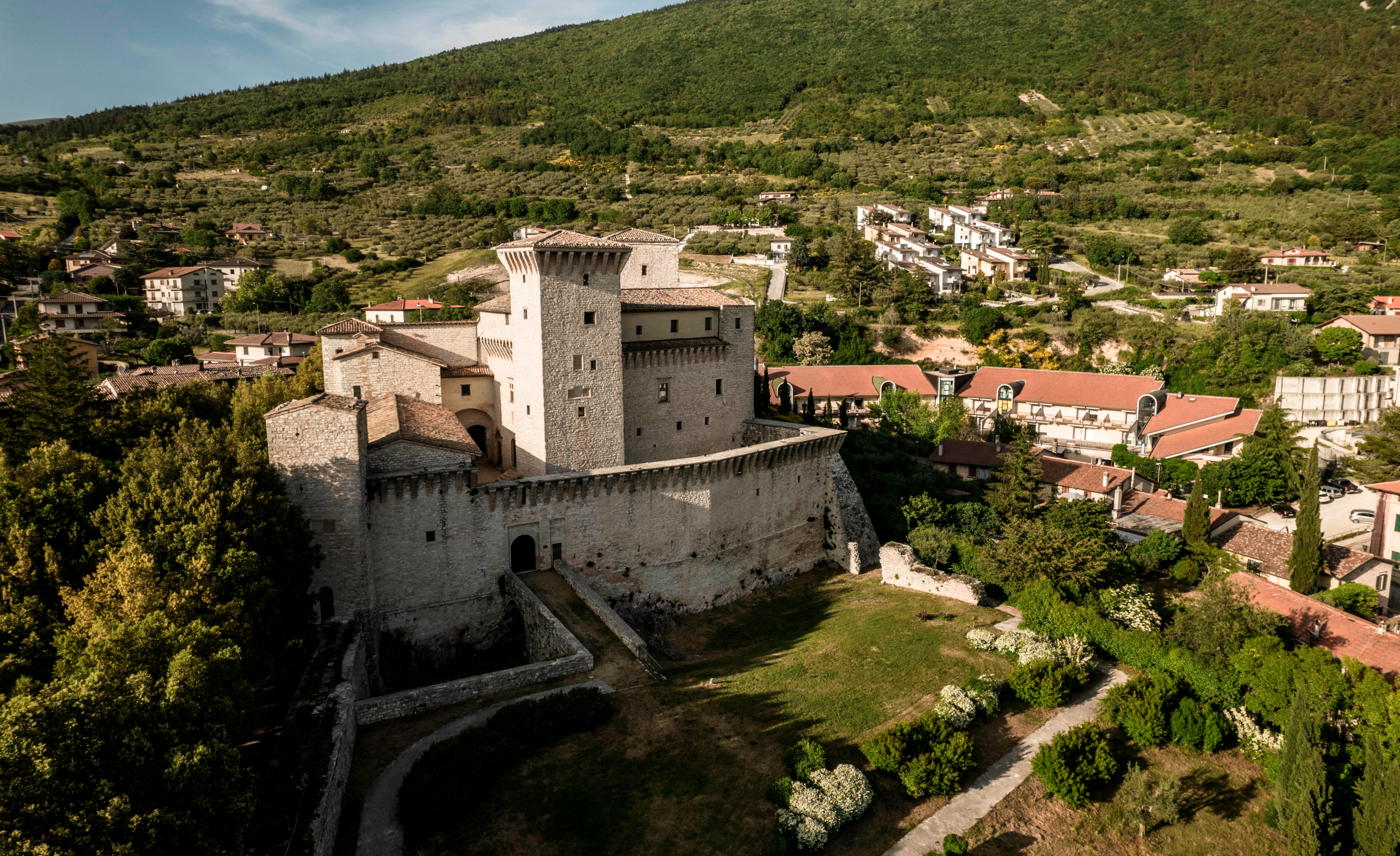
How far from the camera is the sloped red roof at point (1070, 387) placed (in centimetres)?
5712

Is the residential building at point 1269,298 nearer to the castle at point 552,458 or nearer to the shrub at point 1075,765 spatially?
the castle at point 552,458

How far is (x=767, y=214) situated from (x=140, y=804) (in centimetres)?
8915

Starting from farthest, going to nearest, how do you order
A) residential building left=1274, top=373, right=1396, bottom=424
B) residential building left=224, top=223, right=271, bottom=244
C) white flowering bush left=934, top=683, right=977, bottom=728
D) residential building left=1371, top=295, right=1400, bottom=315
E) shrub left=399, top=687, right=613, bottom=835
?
residential building left=224, top=223, right=271, bottom=244 < residential building left=1371, top=295, right=1400, bottom=315 < residential building left=1274, top=373, right=1396, bottom=424 < white flowering bush left=934, top=683, right=977, bottom=728 < shrub left=399, top=687, right=613, bottom=835

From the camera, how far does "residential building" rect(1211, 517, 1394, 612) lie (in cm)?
3609

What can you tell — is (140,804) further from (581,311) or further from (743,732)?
(581,311)

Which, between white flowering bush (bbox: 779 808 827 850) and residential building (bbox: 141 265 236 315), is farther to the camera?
residential building (bbox: 141 265 236 315)

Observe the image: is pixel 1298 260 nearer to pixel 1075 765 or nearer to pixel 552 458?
pixel 1075 765

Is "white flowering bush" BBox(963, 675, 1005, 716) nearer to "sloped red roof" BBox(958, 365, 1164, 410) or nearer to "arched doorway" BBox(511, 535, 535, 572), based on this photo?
"arched doorway" BBox(511, 535, 535, 572)

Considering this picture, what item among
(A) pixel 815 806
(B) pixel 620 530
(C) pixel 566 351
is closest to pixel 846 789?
(A) pixel 815 806

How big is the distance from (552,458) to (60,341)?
1765 centimetres

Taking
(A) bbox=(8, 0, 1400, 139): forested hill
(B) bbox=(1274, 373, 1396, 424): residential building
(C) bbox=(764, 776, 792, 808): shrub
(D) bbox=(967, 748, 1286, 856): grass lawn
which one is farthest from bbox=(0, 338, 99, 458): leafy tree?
(A) bbox=(8, 0, 1400, 139): forested hill

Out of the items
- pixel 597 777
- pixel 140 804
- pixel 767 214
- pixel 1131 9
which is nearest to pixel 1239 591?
pixel 597 777

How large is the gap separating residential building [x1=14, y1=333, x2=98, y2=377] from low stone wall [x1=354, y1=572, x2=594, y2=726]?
59.5ft

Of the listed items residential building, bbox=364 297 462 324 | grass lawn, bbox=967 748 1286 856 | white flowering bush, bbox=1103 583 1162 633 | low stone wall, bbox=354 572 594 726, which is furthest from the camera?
residential building, bbox=364 297 462 324
